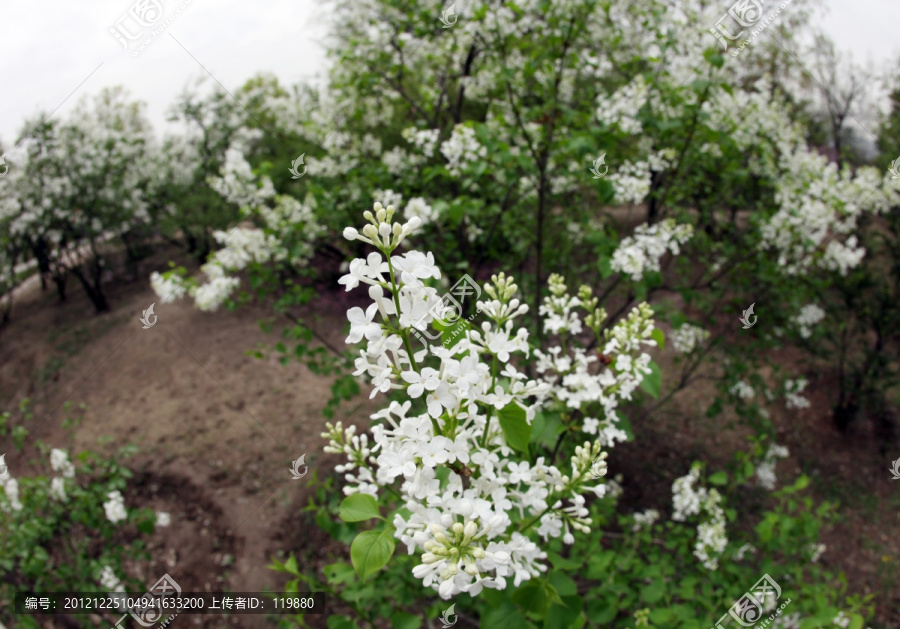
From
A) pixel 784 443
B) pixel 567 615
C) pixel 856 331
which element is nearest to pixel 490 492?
pixel 567 615

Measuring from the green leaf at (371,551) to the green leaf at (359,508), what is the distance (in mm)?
46

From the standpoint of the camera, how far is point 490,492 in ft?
4.33

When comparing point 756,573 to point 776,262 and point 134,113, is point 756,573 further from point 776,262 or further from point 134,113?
point 134,113

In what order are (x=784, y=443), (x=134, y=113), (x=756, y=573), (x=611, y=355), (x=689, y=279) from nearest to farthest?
(x=611, y=355)
(x=756, y=573)
(x=689, y=279)
(x=784, y=443)
(x=134, y=113)

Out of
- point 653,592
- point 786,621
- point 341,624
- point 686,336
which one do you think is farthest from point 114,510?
point 686,336

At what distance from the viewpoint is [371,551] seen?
4.05ft

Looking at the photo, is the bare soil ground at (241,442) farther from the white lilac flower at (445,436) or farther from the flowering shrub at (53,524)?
the white lilac flower at (445,436)

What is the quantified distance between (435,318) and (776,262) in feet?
15.3

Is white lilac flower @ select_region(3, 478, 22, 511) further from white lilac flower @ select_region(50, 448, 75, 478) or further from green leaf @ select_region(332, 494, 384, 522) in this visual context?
green leaf @ select_region(332, 494, 384, 522)

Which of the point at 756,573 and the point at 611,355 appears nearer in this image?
the point at 611,355

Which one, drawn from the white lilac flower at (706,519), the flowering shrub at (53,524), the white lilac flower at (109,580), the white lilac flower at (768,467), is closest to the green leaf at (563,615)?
the white lilac flower at (706,519)

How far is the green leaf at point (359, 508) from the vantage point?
51.3 inches

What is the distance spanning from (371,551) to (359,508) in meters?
0.14

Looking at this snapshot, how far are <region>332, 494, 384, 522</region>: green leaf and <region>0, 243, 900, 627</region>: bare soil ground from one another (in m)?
2.57
